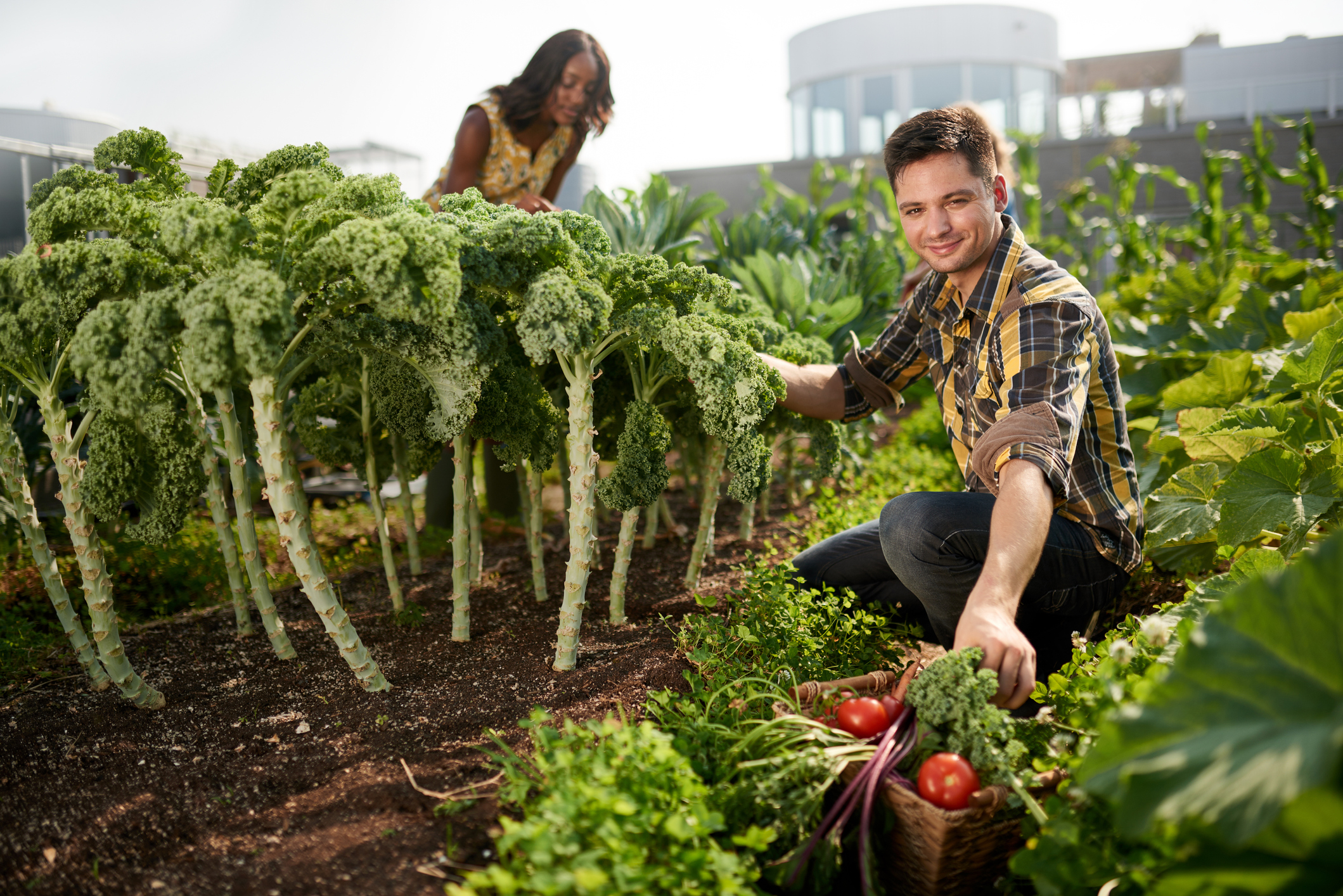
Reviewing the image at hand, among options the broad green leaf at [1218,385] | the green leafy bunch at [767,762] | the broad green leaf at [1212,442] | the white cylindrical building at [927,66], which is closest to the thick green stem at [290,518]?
the green leafy bunch at [767,762]

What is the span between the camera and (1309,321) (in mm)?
2959

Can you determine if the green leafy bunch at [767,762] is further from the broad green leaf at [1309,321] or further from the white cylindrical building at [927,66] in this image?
the white cylindrical building at [927,66]

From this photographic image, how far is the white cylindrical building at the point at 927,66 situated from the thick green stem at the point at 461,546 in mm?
13090

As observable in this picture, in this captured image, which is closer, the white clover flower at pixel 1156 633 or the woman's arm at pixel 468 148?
the white clover flower at pixel 1156 633

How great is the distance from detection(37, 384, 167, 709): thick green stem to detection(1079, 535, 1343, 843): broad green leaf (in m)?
1.90

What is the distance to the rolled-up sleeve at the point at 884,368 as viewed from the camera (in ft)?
8.37

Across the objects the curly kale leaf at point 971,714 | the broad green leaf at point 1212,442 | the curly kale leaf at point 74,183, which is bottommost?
the curly kale leaf at point 971,714

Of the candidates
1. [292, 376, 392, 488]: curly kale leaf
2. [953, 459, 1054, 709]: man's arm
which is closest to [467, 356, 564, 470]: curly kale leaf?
[292, 376, 392, 488]: curly kale leaf

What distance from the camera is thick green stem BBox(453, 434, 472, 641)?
2.21 metres

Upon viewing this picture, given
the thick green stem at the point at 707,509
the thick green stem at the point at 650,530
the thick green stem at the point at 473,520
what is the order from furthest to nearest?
the thick green stem at the point at 650,530 → the thick green stem at the point at 707,509 → the thick green stem at the point at 473,520

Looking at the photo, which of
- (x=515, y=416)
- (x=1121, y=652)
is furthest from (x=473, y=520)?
(x=1121, y=652)

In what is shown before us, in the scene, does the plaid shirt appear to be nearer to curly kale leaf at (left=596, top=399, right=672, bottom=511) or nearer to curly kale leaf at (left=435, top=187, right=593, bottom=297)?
curly kale leaf at (left=596, top=399, right=672, bottom=511)

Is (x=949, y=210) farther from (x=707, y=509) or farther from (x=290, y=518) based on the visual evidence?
(x=290, y=518)

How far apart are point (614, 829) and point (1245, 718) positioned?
2.57ft
